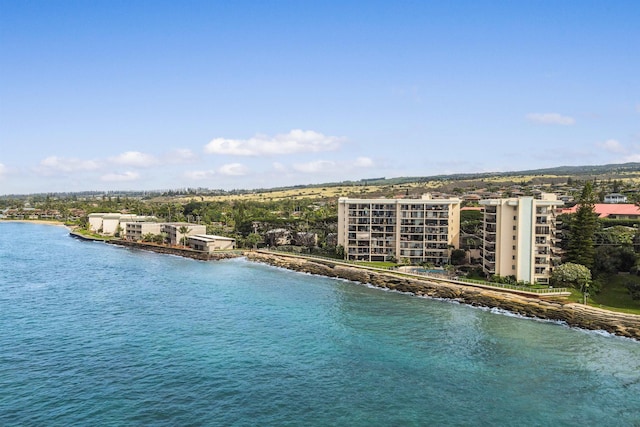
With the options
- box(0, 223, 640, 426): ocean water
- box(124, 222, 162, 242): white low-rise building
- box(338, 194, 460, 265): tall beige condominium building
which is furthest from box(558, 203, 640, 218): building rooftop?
box(124, 222, 162, 242): white low-rise building

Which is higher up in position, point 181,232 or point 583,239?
point 583,239

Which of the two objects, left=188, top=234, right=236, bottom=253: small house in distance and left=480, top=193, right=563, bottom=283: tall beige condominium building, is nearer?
left=480, top=193, right=563, bottom=283: tall beige condominium building

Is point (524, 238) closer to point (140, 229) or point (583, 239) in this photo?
point (583, 239)

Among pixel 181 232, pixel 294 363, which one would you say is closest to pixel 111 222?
pixel 181 232

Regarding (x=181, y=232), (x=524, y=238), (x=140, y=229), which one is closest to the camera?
(x=524, y=238)

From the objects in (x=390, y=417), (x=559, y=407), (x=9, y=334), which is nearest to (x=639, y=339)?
(x=559, y=407)

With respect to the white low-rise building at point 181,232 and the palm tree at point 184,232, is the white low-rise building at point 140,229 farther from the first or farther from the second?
the palm tree at point 184,232

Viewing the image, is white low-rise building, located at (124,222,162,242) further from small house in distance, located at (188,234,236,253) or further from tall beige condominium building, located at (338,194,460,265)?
tall beige condominium building, located at (338,194,460,265)
